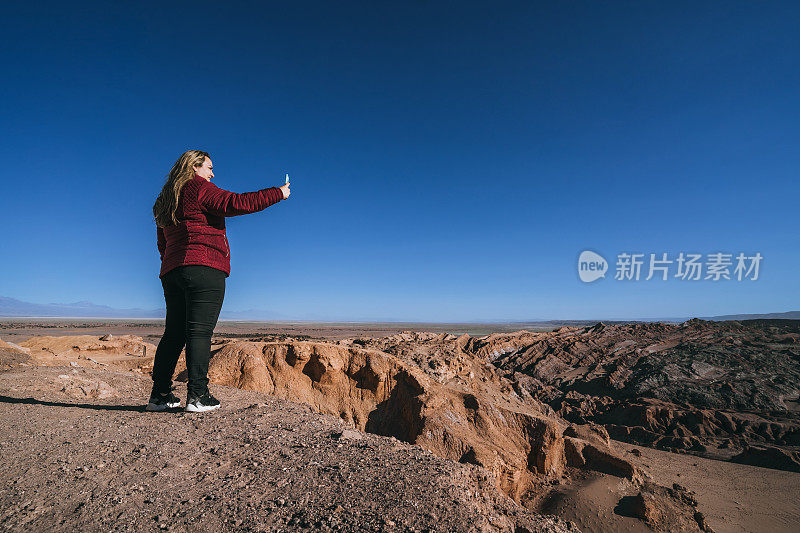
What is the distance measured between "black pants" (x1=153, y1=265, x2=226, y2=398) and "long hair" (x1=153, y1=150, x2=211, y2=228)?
17.4 inches

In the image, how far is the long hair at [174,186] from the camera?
2969 millimetres

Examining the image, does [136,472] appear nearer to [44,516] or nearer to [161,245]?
[44,516]

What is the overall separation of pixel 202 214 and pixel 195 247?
0.91ft

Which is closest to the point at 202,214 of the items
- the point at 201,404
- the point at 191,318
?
the point at 191,318

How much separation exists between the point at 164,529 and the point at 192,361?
63.1 inches

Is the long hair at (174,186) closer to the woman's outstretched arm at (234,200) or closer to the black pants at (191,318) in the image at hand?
the woman's outstretched arm at (234,200)

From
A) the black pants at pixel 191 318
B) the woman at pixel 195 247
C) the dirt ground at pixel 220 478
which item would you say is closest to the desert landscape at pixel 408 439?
the dirt ground at pixel 220 478

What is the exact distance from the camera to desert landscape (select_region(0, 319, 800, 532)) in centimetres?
186

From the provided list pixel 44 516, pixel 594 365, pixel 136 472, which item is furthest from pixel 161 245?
pixel 594 365

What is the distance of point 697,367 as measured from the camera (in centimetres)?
1988

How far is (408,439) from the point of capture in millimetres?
8219

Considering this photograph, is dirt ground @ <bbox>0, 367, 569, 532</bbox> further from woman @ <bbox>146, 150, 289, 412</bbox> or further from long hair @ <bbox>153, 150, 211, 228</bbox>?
long hair @ <bbox>153, 150, 211, 228</bbox>

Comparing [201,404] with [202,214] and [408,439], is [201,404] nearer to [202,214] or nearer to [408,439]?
[202,214]

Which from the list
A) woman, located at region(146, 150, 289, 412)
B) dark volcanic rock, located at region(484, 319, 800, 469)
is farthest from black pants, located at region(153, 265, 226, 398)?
dark volcanic rock, located at region(484, 319, 800, 469)
